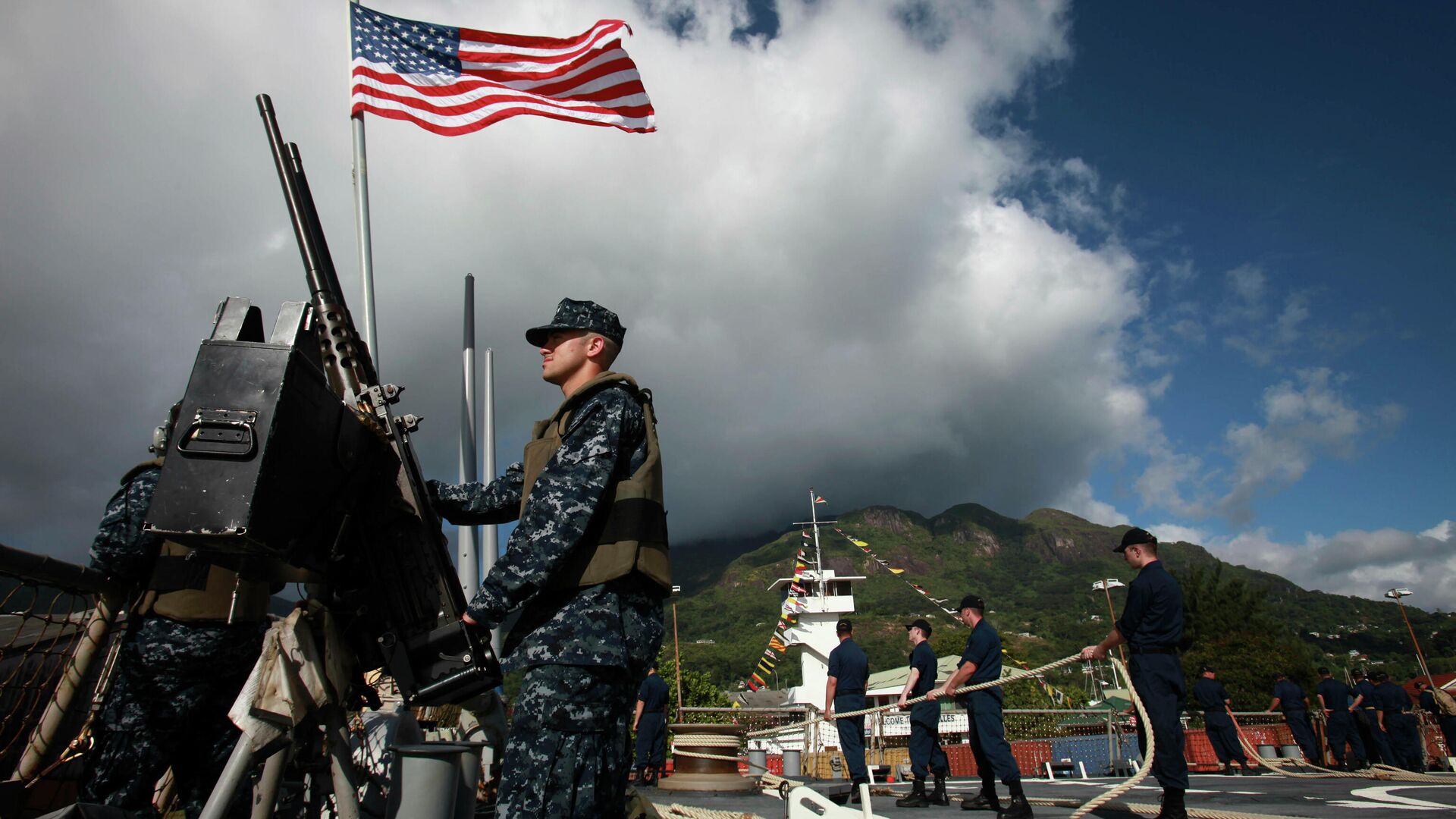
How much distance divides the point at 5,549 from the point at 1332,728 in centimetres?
1631

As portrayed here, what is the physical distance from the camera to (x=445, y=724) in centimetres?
604

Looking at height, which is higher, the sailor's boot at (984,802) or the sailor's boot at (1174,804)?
the sailor's boot at (1174,804)

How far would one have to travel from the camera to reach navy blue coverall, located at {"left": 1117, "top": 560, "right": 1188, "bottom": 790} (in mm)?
4512

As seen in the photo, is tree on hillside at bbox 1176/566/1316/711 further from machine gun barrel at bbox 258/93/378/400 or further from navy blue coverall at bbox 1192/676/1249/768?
machine gun barrel at bbox 258/93/378/400

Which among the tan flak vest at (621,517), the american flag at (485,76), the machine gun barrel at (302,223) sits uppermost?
the american flag at (485,76)

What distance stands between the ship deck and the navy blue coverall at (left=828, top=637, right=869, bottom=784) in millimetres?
469

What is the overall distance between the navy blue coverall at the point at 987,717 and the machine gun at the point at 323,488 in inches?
169

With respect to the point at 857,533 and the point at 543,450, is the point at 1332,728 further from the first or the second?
the point at 857,533

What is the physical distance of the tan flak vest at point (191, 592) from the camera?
3186 millimetres

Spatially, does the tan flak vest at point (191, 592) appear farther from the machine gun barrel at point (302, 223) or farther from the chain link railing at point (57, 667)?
the machine gun barrel at point (302, 223)

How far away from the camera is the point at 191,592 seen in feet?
10.6

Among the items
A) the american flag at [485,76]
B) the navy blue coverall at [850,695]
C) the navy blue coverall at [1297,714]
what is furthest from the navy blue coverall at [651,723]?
the navy blue coverall at [1297,714]

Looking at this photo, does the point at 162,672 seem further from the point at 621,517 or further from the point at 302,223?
the point at 621,517

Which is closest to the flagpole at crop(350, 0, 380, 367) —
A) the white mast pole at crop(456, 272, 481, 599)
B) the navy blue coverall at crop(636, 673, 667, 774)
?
the white mast pole at crop(456, 272, 481, 599)
